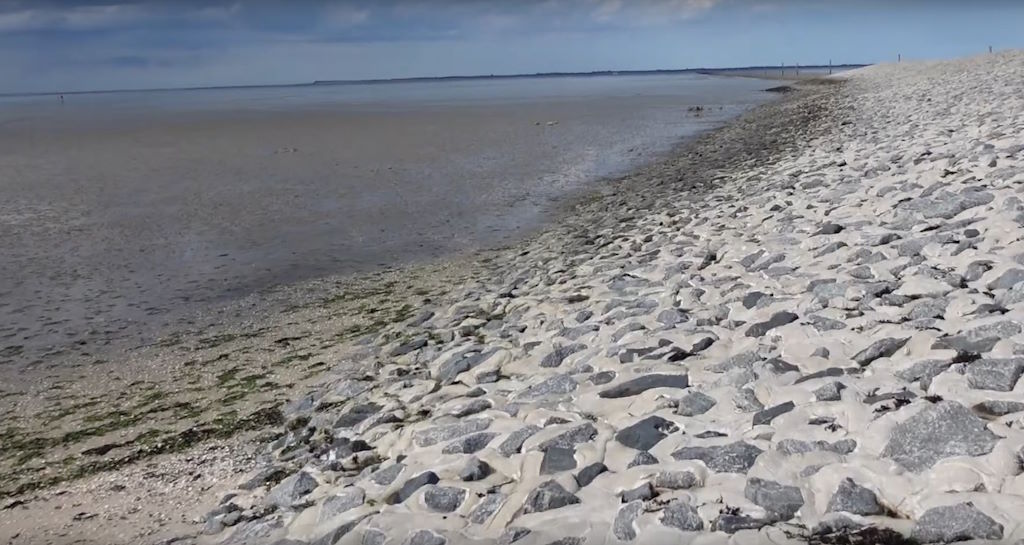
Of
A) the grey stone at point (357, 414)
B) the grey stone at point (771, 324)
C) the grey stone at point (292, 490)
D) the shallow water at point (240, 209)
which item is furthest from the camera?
the shallow water at point (240, 209)

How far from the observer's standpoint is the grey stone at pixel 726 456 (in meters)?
4.15

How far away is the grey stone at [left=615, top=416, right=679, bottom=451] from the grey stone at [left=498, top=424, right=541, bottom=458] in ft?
2.03

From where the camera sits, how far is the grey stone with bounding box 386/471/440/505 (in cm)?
475

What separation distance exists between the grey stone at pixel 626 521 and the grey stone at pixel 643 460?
404mm

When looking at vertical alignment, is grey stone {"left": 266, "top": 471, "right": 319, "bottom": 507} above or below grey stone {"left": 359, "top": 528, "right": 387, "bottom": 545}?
below

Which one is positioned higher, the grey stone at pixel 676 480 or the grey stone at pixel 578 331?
the grey stone at pixel 578 331

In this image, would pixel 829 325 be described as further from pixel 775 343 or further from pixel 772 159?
pixel 772 159

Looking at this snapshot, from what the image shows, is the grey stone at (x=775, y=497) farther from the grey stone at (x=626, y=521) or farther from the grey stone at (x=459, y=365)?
the grey stone at (x=459, y=365)

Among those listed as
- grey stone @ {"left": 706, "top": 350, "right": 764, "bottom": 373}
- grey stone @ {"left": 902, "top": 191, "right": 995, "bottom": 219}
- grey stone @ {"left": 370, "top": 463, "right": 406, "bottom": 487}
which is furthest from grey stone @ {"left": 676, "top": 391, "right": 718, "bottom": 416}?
grey stone @ {"left": 902, "top": 191, "right": 995, "bottom": 219}

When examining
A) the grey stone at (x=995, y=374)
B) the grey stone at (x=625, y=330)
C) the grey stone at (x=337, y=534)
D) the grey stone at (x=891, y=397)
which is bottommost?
the grey stone at (x=337, y=534)

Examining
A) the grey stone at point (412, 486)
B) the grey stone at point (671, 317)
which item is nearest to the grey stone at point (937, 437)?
the grey stone at point (412, 486)

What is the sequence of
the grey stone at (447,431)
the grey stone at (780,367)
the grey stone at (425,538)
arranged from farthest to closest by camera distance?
the grey stone at (447,431), the grey stone at (780,367), the grey stone at (425,538)

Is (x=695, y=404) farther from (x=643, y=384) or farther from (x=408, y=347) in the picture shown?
(x=408, y=347)

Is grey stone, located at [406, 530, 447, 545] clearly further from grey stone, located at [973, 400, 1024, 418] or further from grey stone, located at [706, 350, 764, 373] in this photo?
grey stone, located at [973, 400, 1024, 418]
